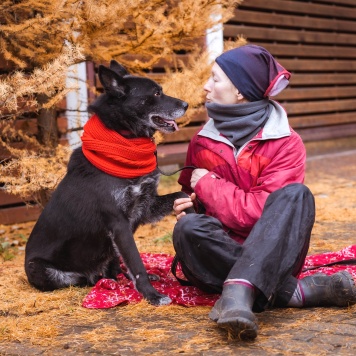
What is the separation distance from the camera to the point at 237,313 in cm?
282

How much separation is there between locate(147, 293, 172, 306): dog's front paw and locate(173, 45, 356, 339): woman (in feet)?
0.58

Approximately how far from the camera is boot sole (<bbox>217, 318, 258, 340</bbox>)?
2779mm

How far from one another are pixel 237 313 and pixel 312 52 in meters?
9.98

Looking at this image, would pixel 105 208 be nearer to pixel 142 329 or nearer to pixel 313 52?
pixel 142 329

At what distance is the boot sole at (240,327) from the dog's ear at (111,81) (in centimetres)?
161

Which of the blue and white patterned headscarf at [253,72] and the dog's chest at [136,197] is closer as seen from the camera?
the blue and white patterned headscarf at [253,72]

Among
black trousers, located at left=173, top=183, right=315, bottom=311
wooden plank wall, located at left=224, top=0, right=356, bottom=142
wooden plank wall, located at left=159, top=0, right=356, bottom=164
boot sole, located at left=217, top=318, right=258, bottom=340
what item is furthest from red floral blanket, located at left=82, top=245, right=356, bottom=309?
wooden plank wall, located at left=224, top=0, right=356, bottom=142

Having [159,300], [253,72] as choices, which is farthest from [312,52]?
[159,300]

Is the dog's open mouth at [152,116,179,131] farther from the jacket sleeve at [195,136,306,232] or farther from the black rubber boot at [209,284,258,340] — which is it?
the black rubber boot at [209,284,258,340]

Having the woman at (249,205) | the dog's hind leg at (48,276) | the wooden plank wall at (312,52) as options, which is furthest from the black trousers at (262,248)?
the wooden plank wall at (312,52)

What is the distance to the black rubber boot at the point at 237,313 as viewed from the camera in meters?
2.79

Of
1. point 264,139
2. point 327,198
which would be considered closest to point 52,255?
point 264,139

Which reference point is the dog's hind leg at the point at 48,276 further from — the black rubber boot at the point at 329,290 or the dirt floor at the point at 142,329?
the black rubber boot at the point at 329,290

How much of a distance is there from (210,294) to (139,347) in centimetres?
82
